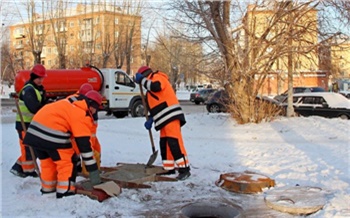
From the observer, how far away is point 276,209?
491 centimetres

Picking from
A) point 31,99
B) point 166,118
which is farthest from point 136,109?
point 31,99

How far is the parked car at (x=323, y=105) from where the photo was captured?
15.1 m

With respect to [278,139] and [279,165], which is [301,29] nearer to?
[278,139]

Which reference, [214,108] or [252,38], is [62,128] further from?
[214,108]

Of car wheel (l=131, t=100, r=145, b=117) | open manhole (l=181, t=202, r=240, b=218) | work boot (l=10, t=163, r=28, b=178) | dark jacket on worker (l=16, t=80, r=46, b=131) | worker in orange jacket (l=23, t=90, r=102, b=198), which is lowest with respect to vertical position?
open manhole (l=181, t=202, r=240, b=218)

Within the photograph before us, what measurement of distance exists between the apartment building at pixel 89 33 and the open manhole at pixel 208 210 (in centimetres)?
3267

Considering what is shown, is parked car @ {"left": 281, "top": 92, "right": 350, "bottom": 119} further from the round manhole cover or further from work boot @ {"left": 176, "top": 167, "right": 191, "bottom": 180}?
work boot @ {"left": 176, "top": 167, "right": 191, "bottom": 180}

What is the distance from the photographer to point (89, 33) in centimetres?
4119

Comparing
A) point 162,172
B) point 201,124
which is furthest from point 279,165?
point 201,124

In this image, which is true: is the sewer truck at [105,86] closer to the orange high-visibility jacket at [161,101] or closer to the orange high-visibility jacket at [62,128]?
the orange high-visibility jacket at [161,101]

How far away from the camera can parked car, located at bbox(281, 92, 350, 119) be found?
15.1m

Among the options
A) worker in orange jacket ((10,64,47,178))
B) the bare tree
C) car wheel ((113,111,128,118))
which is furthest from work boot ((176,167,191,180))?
car wheel ((113,111,128,118))

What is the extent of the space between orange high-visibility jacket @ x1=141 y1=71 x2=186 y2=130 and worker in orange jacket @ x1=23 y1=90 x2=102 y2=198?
56.2 inches

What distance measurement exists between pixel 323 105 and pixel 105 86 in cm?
896
